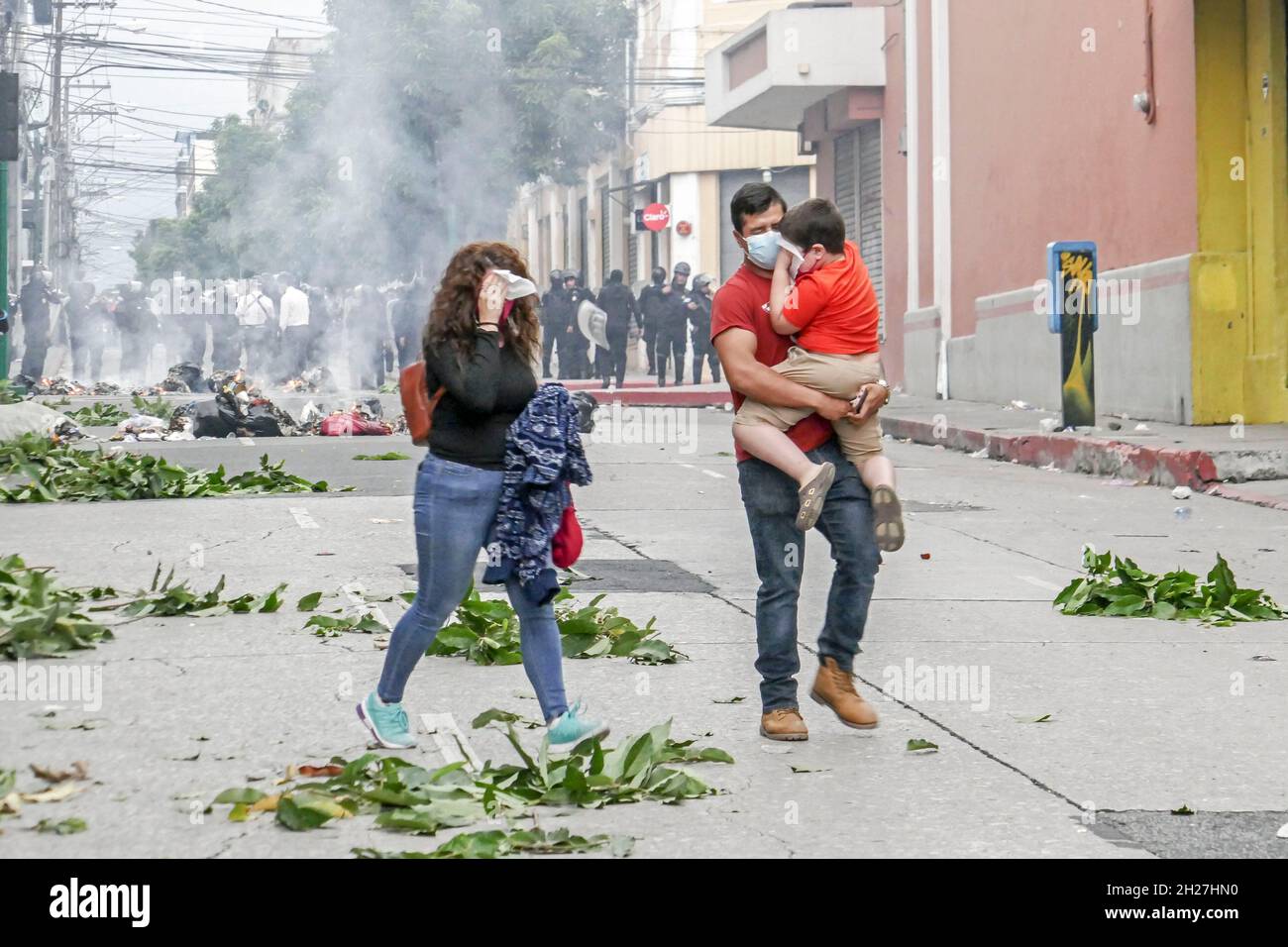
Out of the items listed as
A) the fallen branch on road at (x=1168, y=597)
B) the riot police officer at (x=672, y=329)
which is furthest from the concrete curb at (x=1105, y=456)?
the riot police officer at (x=672, y=329)

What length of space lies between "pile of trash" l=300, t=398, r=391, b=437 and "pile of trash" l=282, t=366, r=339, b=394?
9.87 m

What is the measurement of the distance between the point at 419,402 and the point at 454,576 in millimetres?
514

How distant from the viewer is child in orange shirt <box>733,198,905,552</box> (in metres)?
5.83

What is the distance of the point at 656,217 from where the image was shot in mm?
44250

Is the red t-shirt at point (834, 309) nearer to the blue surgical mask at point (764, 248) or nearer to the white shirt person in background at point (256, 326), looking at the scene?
the blue surgical mask at point (764, 248)

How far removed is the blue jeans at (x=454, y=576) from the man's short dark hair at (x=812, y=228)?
118 cm

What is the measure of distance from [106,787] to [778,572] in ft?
6.72

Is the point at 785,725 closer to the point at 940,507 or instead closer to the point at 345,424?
the point at 940,507

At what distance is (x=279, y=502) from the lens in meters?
13.2

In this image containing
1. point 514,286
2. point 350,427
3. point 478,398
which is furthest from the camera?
point 350,427

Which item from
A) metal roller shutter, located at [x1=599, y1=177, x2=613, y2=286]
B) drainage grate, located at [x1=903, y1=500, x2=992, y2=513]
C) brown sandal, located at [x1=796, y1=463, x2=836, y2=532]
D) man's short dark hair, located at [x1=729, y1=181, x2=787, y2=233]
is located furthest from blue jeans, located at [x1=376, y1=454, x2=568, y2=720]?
metal roller shutter, located at [x1=599, y1=177, x2=613, y2=286]

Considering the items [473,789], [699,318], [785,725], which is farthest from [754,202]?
[699,318]

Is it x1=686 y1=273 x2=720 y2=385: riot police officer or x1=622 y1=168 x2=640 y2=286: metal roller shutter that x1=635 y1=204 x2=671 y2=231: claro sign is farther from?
x1=686 y1=273 x2=720 y2=385: riot police officer

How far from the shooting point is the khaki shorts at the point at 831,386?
589 cm
